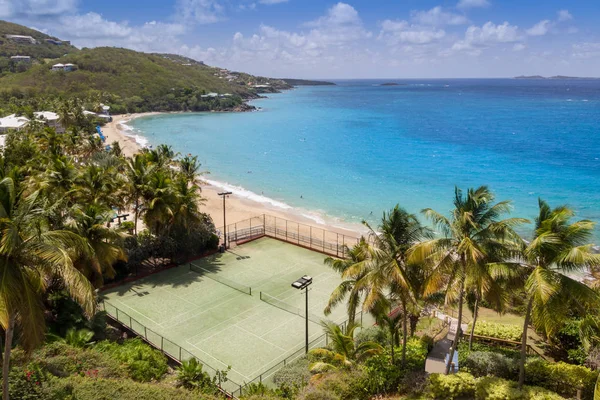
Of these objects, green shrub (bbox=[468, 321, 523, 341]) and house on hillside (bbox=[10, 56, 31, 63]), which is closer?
green shrub (bbox=[468, 321, 523, 341])

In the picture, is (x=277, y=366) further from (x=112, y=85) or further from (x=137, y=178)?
(x=112, y=85)

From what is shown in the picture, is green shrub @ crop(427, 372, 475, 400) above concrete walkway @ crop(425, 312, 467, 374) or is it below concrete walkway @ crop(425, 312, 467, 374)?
above

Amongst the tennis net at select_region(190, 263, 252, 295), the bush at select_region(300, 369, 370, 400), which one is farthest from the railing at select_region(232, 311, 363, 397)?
the tennis net at select_region(190, 263, 252, 295)

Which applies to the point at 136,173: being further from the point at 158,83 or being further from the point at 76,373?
the point at 158,83

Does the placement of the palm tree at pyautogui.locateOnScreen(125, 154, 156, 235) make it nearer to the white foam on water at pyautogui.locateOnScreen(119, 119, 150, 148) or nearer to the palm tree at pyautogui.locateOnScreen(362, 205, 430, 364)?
the palm tree at pyautogui.locateOnScreen(362, 205, 430, 364)

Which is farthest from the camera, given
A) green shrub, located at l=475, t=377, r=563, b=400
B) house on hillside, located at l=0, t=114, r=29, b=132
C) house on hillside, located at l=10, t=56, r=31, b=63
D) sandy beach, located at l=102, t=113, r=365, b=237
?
house on hillside, located at l=10, t=56, r=31, b=63

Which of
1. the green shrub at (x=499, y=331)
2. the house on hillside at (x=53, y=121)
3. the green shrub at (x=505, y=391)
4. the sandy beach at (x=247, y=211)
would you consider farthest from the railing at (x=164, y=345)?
the house on hillside at (x=53, y=121)

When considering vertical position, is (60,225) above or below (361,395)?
above

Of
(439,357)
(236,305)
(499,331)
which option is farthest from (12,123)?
(499,331)

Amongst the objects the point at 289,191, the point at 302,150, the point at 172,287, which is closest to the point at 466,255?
the point at 172,287
